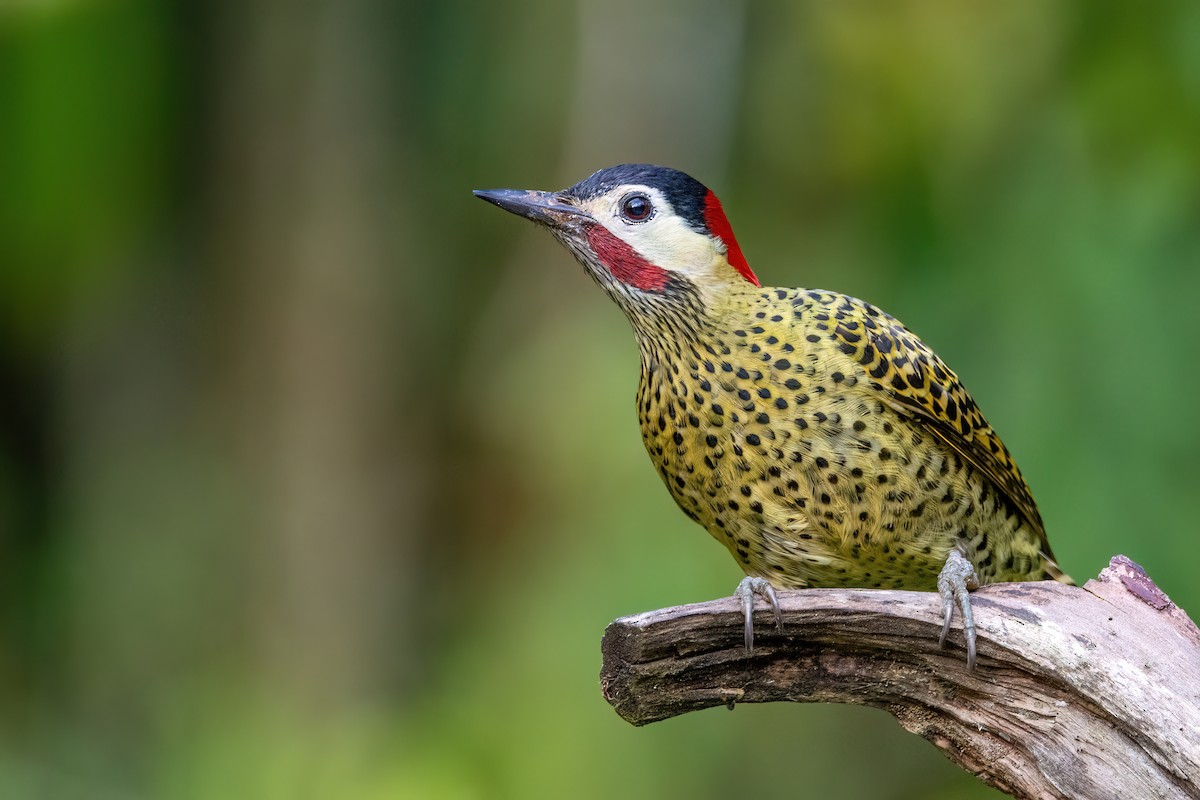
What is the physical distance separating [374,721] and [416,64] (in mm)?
3288

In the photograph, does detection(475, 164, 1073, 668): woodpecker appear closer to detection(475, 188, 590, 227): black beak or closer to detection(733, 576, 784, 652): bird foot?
detection(475, 188, 590, 227): black beak

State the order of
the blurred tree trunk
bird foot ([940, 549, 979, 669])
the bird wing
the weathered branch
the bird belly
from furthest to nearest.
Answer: the blurred tree trunk, the bird wing, the bird belly, bird foot ([940, 549, 979, 669]), the weathered branch

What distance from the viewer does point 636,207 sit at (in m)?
3.55

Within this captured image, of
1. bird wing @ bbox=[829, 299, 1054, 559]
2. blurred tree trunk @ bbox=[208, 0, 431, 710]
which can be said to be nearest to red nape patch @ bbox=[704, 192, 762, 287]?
bird wing @ bbox=[829, 299, 1054, 559]

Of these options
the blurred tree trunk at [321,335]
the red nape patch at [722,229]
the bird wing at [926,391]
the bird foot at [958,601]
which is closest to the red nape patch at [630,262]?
the red nape patch at [722,229]

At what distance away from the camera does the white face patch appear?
355 cm

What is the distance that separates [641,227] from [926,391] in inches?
34.1

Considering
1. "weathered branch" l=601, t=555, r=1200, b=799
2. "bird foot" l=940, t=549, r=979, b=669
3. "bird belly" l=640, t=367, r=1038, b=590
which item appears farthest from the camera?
"bird belly" l=640, t=367, r=1038, b=590

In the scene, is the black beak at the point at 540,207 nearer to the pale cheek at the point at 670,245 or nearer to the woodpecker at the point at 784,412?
the woodpecker at the point at 784,412

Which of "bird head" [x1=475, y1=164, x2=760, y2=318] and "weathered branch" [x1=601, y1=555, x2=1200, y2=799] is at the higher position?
"bird head" [x1=475, y1=164, x2=760, y2=318]

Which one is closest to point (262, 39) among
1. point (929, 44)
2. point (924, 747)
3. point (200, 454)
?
point (200, 454)

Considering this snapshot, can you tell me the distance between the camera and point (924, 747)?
5.04 metres

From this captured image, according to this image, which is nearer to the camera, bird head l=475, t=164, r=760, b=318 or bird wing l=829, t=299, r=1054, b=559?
bird wing l=829, t=299, r=1054, b=559

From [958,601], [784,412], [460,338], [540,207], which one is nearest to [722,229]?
[540,207]
